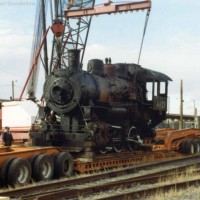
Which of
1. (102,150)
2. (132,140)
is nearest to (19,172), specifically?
(102,150)

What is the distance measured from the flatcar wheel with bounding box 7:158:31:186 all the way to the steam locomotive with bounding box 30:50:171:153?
3.02 meters

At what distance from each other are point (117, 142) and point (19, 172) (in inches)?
227

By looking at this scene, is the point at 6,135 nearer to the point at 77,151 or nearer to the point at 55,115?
the point at 55,115

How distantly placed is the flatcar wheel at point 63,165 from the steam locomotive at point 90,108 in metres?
1.21

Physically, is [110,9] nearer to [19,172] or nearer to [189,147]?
[189,147]

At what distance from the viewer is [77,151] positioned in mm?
14102

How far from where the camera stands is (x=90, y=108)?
14.4 meters

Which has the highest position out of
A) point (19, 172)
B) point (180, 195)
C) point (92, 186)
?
point (19, 172)

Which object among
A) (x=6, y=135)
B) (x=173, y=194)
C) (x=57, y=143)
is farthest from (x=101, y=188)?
(x=6, y=135)

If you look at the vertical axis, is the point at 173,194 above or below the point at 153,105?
below

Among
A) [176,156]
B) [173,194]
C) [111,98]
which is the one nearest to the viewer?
[173,194]

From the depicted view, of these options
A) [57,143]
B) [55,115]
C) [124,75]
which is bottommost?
[57,143]

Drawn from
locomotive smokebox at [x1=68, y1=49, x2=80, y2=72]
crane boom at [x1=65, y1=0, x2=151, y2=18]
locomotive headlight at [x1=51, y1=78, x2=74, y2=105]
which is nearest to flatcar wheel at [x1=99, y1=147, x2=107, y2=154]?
locomotive headlight at [x1=51, y1=78, x2=74, y2=105]

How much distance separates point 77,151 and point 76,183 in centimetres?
283
